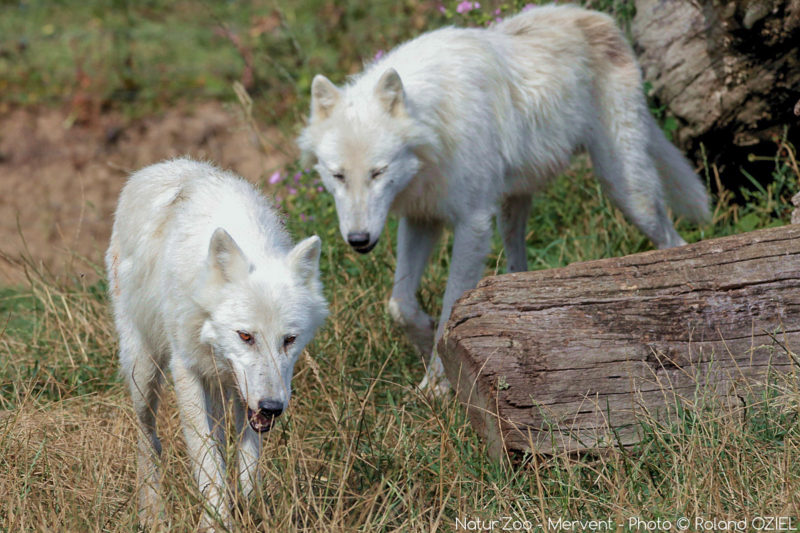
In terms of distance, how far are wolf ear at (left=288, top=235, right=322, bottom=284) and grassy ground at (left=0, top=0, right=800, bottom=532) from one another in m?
0.64

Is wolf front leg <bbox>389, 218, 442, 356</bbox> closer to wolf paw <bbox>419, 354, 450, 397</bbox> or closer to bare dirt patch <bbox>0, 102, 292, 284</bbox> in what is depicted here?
wolf paw <bbox>419, 354, 450, 397</bbox>

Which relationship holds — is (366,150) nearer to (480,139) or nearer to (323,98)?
(323,98)

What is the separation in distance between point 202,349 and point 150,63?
8224 mm

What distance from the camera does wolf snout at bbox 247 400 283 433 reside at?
9.69 feet

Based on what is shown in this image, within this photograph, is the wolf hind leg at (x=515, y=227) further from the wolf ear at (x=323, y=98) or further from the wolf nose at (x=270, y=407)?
the wolf nose at (x=270, y=407)

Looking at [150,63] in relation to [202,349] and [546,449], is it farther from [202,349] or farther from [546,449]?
[546,449]

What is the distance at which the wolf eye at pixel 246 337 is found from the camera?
3.07 m

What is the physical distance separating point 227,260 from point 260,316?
0.26m

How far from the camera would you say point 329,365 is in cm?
440

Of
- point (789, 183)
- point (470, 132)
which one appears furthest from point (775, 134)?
point (470, 132)

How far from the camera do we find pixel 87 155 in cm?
956

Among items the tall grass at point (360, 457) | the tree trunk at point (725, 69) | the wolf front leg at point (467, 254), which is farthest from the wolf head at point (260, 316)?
the tree trunk at point (725, 69)

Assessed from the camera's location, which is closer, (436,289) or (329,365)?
(329,365)

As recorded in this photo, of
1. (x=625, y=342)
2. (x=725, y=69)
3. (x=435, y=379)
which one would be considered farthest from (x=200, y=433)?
(x=725, y=69)
